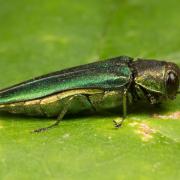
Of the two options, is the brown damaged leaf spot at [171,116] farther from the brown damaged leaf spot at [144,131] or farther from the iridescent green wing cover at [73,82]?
the iridescent green wing cover at [73,82]

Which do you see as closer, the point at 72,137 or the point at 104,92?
the point at 72,137

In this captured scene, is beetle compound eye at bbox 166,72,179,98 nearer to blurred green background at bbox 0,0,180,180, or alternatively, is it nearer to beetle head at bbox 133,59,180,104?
beetle head at bbox 133,59,180,104

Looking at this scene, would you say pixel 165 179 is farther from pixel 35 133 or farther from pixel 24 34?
pixel 24 34

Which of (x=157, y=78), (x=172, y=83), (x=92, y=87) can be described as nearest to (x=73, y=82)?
(x=92, y=87)

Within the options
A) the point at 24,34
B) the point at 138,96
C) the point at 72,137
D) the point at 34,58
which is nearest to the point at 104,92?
the point at 138,96

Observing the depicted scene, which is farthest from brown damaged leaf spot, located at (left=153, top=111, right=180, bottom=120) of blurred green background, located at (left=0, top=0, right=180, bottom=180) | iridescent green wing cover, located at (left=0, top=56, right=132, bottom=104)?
iridescent green wing cover, located at (left=0, top=56, right=132, bottom=104)

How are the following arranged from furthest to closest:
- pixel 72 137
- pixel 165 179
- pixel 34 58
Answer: pixel 34 58, pixel 72 137, pixel 165 179

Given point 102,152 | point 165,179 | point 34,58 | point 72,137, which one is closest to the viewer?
point 165,179
